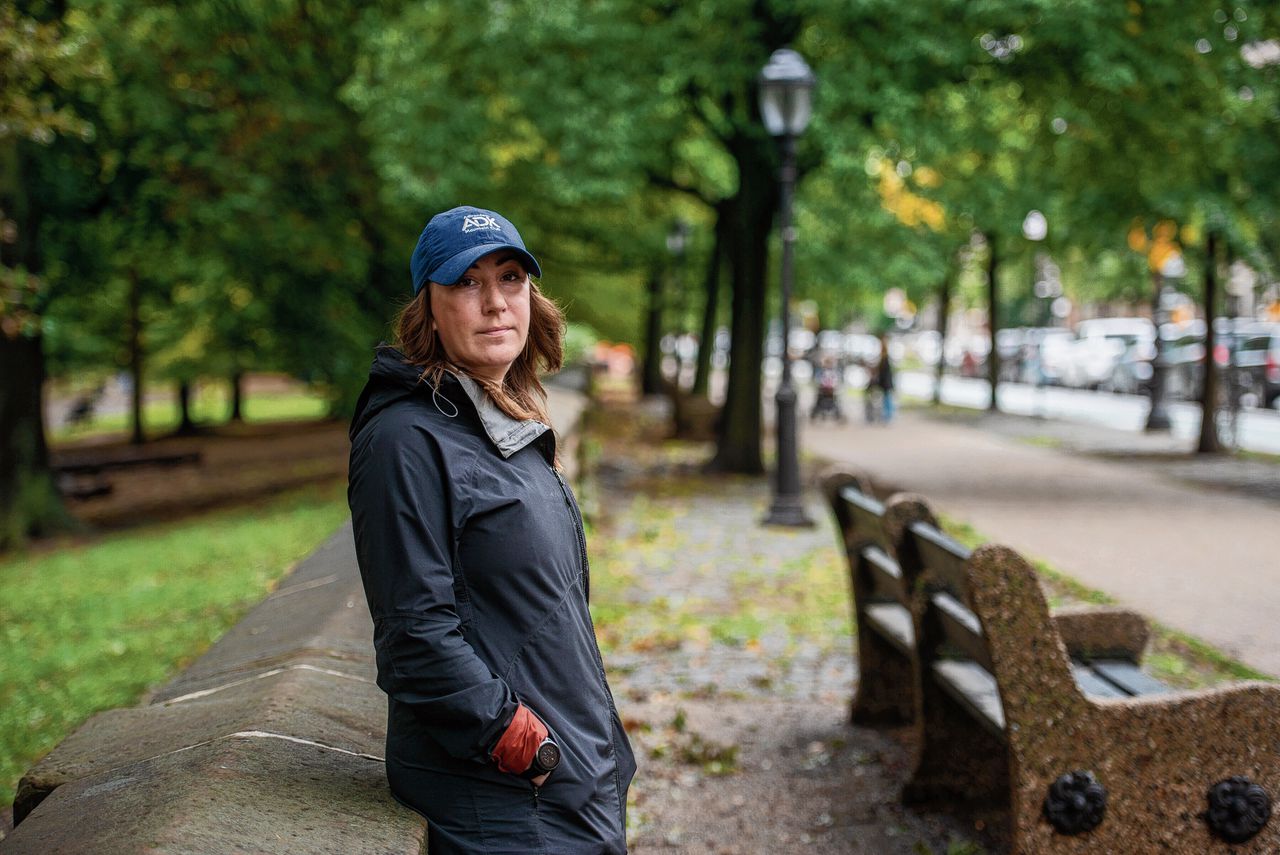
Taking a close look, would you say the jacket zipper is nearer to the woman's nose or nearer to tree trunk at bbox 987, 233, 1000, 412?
the woman's nose

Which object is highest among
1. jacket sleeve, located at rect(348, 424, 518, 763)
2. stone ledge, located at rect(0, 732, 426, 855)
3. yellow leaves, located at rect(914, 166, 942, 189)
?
yellow leaves, located at rect(914, 166, 942, 189)

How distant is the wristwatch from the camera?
7.42 ft

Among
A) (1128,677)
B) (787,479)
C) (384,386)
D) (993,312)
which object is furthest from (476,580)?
(993,312)

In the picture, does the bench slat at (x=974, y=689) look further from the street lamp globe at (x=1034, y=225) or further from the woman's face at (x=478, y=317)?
the street lamp globe at (x=1034, y=225)

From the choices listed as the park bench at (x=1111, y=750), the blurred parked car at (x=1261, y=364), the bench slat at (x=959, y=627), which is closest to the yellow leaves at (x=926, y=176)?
the bench slat at (x=959, y=627)

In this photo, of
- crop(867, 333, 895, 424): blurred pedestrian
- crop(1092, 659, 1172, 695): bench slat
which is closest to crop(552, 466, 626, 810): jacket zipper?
crop(1092, 659, 1172, 695): bench slat

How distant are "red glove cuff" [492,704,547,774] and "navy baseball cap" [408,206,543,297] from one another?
81 cm

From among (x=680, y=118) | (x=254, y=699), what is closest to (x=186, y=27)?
(x=680, y=118)

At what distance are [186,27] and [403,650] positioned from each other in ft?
Answer: 55.6

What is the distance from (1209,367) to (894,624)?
50.0ft

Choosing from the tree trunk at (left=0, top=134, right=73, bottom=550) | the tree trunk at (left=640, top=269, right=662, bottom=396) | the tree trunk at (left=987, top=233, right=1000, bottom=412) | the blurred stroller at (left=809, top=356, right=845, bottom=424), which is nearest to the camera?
the tree trunk at (left=0, top=134, right=73, bottom=550)

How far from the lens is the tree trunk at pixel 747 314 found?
17.3 metres

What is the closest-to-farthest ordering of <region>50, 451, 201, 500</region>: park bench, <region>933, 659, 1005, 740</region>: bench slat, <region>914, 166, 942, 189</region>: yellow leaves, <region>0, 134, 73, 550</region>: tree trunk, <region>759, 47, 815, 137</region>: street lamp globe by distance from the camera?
<region>933, 659, 1005, 740</region>: bench slat
<region>759, 47, 815, 137</region>: street lamp globe
<region>914, 166, 942, 189</region>: yellow leaves
<region>0, 134, 73, 550</region>: tree trunk
<region>50, 451, 201, 500</region>: park bench

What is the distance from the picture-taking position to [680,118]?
1620cm
